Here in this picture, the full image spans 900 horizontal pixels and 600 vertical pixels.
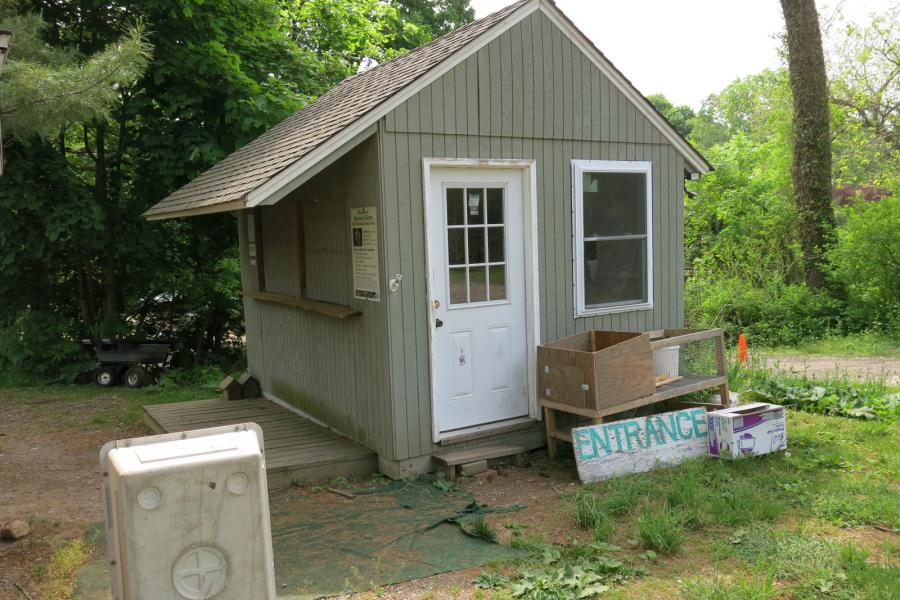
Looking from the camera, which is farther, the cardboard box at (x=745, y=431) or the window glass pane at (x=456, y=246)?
the window glass pane at (x=456, y=246)

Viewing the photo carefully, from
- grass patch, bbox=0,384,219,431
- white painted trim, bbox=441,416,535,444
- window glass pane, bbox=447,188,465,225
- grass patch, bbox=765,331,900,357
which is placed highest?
window glass pane, bbox=447,188,465,225

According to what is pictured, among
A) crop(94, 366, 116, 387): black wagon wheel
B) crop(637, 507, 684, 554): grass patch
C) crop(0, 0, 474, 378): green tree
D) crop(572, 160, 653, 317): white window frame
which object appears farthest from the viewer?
crop(94, 366, 116, 387): black wagon wheel

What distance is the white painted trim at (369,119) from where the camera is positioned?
556 centimetres

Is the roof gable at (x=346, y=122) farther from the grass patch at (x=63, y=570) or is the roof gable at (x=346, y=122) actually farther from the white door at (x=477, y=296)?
the grass patch at (x=63, y=570)

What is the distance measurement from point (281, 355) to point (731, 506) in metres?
5.01

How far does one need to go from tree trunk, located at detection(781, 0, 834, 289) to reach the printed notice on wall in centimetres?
1190

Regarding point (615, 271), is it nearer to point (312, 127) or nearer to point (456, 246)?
point (456, 246)

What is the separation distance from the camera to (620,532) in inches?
194

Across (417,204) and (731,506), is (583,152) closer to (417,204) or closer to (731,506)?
(417,204)

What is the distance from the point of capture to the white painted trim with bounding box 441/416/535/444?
20.9 ft

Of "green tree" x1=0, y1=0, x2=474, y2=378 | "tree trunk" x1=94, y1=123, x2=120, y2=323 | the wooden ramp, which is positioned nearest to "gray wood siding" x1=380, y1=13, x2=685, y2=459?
the wooden ramp

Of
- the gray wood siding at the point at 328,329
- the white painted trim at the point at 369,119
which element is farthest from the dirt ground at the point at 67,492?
the white painted trim at the point at 369,119

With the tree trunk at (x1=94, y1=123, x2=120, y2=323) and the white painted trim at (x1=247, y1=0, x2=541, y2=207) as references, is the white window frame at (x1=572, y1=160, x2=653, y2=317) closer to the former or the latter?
the white painted trim at (x1=247, y1=0, x2=541, y2=207)

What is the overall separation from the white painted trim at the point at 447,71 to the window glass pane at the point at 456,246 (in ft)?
3.77
